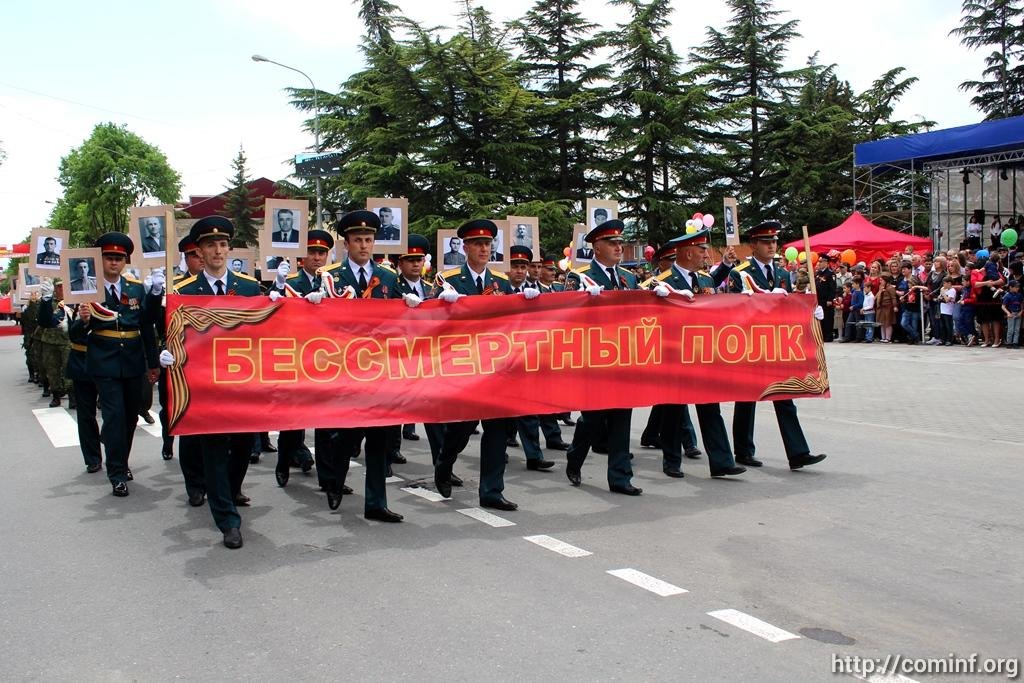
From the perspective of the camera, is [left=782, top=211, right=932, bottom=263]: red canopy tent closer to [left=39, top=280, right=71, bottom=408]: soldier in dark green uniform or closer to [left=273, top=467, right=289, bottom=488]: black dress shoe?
[left=39, top=280, right=71, bottom=408]: soldier in dark green uniform

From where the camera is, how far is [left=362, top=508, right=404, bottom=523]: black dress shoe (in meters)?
6.43

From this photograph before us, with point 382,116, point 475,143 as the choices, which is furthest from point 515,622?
point 382,116

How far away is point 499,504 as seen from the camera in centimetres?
675

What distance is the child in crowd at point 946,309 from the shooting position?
19359 mm

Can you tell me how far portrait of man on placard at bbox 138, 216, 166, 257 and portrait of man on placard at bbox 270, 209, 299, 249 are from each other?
38.5 inches

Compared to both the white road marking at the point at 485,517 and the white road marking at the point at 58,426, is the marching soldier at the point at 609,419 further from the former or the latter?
the white road marking at the point at 58,426

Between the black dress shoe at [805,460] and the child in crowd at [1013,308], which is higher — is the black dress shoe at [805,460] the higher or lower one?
the lower one

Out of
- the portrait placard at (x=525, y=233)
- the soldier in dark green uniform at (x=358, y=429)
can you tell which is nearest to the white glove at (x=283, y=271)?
the soldier in dark green uniform at (x=358, y=429)

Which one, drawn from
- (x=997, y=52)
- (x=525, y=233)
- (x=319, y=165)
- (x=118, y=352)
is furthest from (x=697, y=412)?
(x=997, y=52)

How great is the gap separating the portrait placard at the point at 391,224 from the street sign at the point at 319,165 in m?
26.7

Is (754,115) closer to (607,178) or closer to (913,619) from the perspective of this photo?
(607,178)

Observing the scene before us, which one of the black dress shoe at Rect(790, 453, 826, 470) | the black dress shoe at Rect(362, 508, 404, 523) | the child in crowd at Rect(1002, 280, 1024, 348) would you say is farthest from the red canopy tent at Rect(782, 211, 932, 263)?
the black dress shoe at Rect(362, 508, 404, 523)

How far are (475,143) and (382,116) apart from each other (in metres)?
4.13

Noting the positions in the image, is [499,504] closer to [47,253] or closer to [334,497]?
[334,497]
